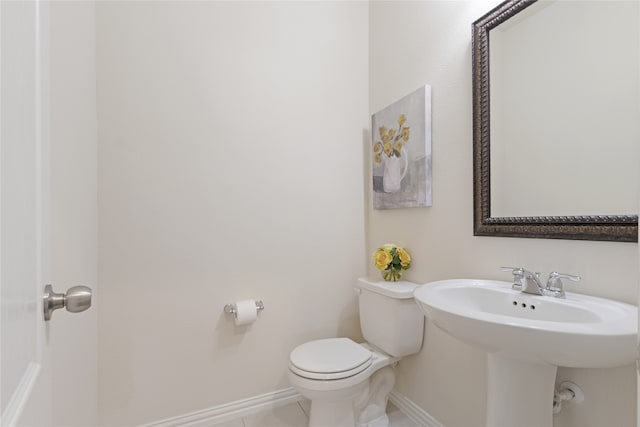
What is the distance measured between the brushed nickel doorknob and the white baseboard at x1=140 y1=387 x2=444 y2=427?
1351 millimetres

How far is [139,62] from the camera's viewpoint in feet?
4.93

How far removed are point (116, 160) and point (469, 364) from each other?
1.87 meters

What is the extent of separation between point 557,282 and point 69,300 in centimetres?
129

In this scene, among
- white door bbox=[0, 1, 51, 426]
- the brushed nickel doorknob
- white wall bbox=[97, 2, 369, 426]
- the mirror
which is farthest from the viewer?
white wall bbox=[97, 2, 369, 426]

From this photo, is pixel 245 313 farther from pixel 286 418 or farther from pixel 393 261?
pixel 393 261

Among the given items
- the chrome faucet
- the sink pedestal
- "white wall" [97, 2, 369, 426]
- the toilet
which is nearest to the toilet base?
the toilet

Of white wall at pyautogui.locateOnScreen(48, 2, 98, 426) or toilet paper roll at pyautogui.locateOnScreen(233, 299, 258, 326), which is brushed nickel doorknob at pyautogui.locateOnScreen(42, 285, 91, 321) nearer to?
white wall at pyautogui.locateOnScreen(48, 2, 98, 426)

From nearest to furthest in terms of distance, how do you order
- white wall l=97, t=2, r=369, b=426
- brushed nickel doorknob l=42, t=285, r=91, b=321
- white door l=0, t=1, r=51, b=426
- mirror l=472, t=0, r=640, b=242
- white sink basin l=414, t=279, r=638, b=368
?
white door l=0, t=1, r=51, b=426
brushed nickel doorknob l=42, t=285, r=91, b=321
white sink basin l=414, t=279, r=638, b=368
mirror l=472, t=0, r=640, b=242
white wall l=97, t=2, r=369, b=426

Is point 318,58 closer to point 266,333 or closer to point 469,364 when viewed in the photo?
point 266,333

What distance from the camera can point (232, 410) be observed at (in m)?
1.65

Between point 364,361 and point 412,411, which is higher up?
point 364,361

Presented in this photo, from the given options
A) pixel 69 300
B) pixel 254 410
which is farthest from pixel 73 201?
pixel 254 410

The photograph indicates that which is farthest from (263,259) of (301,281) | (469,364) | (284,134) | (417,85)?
(417,85)

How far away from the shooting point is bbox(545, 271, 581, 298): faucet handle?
957 mm
